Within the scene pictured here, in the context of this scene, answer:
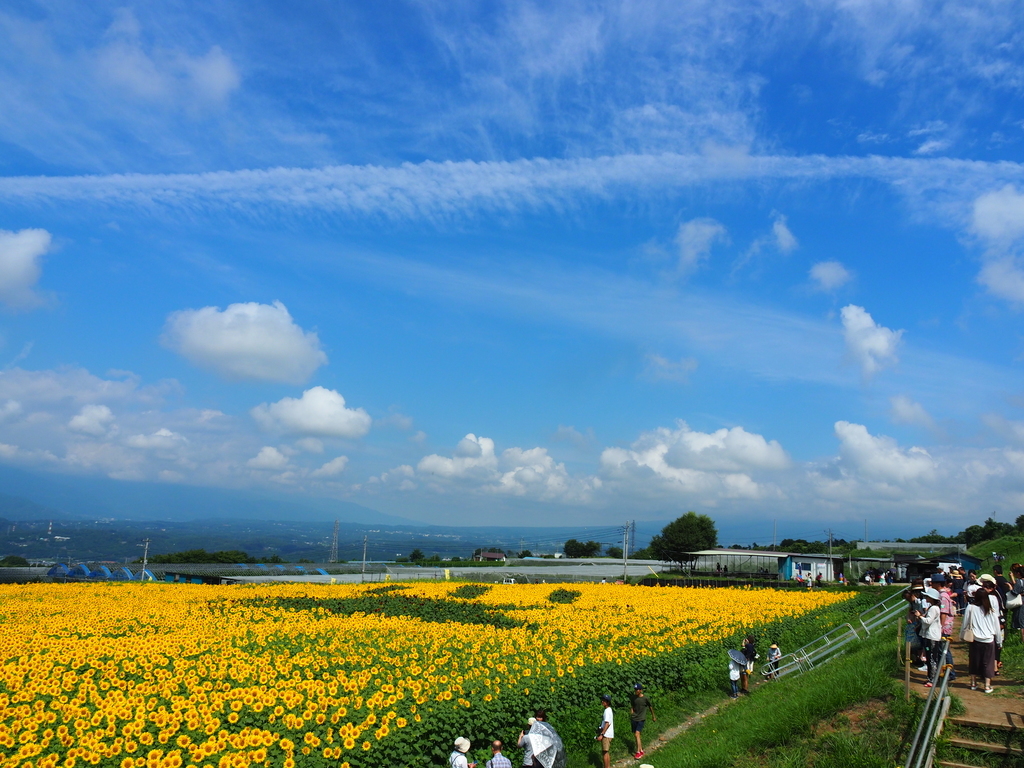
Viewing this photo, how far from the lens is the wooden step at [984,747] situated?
384 inches

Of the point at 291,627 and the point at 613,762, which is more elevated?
the point at 291,627

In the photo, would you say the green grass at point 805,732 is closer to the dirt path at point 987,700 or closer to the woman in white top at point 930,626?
the dirt path at point 987,700

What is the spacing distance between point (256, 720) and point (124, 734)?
1.93 m

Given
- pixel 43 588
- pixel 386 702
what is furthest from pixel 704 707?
pixel 43 588

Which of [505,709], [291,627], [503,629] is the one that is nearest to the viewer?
[505,709]

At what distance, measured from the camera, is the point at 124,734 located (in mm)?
10438

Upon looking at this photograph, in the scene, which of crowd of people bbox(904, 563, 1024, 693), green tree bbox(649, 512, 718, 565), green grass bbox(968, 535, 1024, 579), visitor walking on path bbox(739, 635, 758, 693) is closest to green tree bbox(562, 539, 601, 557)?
green tree bbox(649, 512, 718, 565)

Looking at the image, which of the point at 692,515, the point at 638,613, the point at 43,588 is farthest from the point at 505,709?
the point at 692,515

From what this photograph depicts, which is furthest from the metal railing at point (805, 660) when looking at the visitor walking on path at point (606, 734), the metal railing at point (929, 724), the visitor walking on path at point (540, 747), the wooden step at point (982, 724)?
the visitor walking on path at point (540, 747)

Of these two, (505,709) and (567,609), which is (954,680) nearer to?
(505,709)

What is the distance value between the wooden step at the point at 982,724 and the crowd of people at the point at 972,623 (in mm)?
679

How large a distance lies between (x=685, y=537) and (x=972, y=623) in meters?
92.7

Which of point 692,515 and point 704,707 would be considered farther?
point 692,515

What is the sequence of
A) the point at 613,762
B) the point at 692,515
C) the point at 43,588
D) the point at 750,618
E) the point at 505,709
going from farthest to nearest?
the point at 692,515, the point at 43,588, the point at 750,618, the point at 613,762, the point at 505,709
